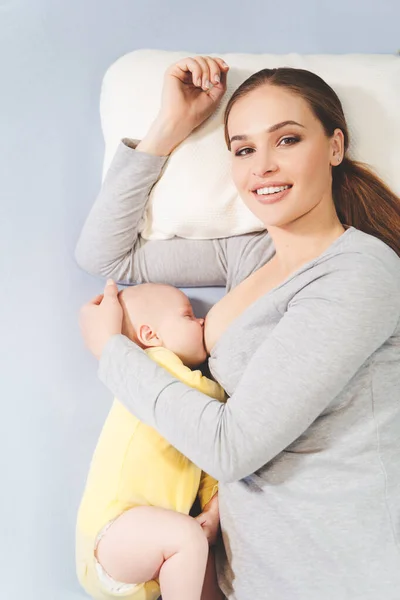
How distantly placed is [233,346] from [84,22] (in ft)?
3.31

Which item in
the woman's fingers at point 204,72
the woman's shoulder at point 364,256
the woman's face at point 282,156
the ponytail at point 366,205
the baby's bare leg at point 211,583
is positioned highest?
the woman's fingers at point 204,72

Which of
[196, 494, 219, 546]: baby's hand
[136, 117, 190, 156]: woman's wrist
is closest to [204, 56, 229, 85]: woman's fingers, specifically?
[136, 117, 190, 156]: woman's wrist

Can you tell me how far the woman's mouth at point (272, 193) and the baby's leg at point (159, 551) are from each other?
60 centimetres

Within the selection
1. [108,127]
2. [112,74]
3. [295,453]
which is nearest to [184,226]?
[108,127]

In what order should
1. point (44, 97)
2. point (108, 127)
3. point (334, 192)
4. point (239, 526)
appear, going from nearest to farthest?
point (239, 526), point (334, 192), point (108, 127), point (44, 97)

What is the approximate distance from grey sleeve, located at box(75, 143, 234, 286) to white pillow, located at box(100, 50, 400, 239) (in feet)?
0.10

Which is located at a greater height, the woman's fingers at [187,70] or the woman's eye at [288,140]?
the woman's fingers at [187,70]

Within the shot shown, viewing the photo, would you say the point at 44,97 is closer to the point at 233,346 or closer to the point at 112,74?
the point at 112,74

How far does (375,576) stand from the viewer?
3.67ft

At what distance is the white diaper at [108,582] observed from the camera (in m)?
1.20

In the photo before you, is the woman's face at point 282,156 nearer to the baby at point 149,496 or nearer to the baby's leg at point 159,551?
the baby at point 149,496

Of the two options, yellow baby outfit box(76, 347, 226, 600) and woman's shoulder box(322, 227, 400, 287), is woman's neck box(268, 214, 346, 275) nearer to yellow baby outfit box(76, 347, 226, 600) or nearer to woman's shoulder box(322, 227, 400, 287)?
woman's shoulder box(322, 227, 400, 287)

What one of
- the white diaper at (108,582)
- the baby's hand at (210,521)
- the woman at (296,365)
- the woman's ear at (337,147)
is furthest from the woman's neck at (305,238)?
the white diaper at (108,582)

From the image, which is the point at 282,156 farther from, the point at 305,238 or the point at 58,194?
the point at 58,194
